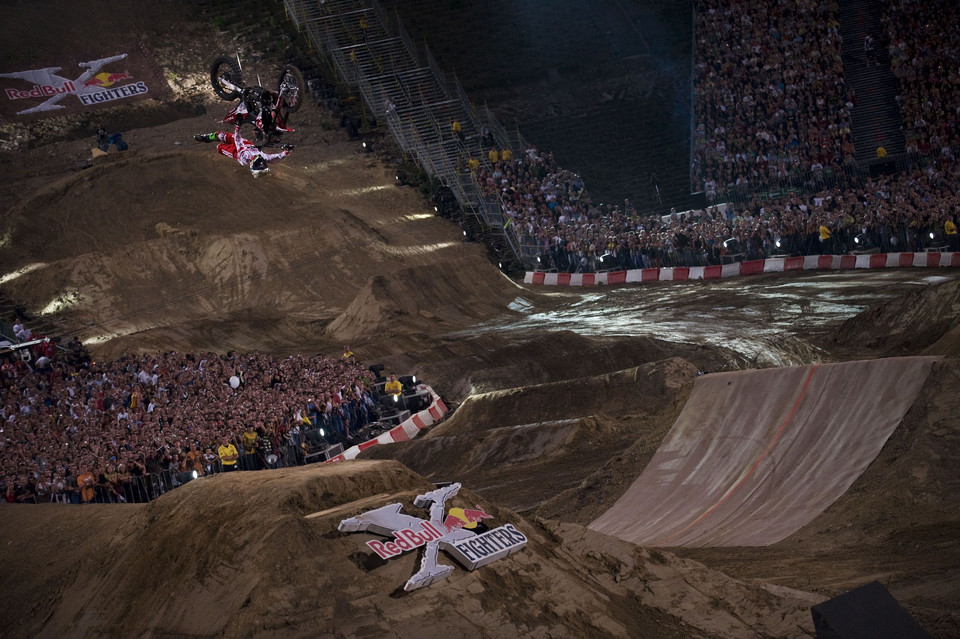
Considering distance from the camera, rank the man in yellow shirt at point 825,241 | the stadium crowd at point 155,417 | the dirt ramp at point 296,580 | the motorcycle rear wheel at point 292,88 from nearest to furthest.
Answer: the dirt ramp at point 296,580, the stadium crowd at point 155,417, the motorcycle rear wheel at point 292,88, the man in yellow shirt at point 825,241

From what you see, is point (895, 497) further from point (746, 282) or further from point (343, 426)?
point (746, 282)

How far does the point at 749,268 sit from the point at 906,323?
36.1ft

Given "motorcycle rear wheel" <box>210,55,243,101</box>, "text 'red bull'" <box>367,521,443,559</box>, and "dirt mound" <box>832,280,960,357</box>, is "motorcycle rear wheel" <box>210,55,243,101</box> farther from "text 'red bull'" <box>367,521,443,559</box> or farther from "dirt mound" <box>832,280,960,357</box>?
"dirt mound" <box>832,280,960,357</box>

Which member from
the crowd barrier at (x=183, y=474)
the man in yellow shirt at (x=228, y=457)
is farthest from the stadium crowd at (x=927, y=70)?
the man in yellow shirt at (x=228, y=457)

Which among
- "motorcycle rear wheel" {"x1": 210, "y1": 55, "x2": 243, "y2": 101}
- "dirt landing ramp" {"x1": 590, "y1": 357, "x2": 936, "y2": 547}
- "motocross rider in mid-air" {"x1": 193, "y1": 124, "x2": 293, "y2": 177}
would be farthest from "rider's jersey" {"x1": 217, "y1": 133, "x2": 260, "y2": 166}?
"dirt landing ramp" {"x1": 590, "y1": 357, "x2": 936, "y2": 547}

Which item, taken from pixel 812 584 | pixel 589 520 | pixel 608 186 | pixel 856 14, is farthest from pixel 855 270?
pixel 812 584

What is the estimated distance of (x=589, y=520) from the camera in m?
12.9

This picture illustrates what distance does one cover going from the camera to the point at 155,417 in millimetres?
19438

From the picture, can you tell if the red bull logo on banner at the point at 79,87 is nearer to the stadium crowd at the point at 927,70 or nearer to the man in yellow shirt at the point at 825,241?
the man in yellow shirt at the point at 825,241

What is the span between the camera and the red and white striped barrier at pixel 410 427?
1957cm

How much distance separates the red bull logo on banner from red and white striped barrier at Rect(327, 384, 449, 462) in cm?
2601

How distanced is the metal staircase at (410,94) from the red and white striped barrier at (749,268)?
230 centimetres

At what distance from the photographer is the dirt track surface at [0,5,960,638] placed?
771 cm

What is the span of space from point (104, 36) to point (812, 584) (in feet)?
138
